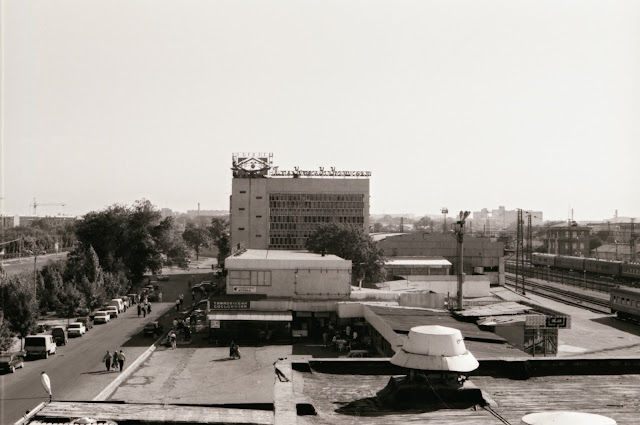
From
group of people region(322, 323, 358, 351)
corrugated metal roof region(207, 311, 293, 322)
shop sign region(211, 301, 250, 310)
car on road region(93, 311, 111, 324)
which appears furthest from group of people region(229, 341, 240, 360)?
car on road region(93, 311, 111, 324)

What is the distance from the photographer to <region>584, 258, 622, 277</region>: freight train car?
90713 millimetres

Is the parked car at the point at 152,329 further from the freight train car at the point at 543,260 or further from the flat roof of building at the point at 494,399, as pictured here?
the freight train car at the point at 543,260

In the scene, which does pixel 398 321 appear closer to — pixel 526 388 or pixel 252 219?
pixel 526 388

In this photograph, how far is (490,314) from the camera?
41406 millimetres

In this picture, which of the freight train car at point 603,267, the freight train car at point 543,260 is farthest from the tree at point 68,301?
the freight train car at point 543,260

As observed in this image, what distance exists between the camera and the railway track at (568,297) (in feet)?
218

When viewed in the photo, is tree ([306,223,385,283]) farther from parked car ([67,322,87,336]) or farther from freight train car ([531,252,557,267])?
freight train car ([531,252,557,267])

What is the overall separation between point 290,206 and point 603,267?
46.6m

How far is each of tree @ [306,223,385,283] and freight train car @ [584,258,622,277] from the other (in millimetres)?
40433

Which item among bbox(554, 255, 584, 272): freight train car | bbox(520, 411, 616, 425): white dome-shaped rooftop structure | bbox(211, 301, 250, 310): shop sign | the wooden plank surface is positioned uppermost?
bbox(520, 411, 616, 425): white dome-shaped rooftop structure

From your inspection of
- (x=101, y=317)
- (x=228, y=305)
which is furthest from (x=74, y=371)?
(x=101, y=317)

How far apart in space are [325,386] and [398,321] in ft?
78.5

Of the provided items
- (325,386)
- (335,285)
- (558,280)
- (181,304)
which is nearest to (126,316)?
(181,304)

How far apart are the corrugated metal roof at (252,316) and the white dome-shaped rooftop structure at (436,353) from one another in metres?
31.9
